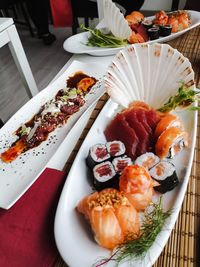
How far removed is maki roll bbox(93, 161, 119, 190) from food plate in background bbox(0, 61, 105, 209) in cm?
19

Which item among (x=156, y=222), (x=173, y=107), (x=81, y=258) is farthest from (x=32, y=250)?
(x=173, y=107)

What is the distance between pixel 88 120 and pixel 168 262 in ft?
1.92

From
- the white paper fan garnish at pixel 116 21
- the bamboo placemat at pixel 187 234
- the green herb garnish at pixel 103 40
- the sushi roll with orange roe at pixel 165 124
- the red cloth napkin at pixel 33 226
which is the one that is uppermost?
the white paper fan garnish at pixel 116 21

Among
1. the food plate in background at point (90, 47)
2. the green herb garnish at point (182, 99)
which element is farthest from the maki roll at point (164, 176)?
the food plate in background at point (90, 47)

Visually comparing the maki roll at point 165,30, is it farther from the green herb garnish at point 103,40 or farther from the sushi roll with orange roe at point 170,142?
the sushi roll with orange roe at point 170,142

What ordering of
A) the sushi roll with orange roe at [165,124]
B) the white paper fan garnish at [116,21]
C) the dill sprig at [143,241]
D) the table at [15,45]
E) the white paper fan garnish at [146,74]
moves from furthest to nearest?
the table at [15,45], the white paper fan garnish at [116,21], the white paper fan garnish at [146,74], the sushi roll with orange roe at [165,124], the dill sprig at [143,241]

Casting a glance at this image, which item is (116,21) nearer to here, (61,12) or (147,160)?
(147,160)

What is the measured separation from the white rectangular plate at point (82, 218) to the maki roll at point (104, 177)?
0.13 feet

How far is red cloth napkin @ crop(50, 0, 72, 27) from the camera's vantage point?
2.38 metres

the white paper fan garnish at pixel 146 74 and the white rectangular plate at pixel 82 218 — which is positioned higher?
the white paper fan garnish at pixel 146 74

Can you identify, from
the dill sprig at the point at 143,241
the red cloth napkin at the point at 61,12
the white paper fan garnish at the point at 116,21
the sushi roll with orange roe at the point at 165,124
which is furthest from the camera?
the red cloth napkin at the point at 61,12

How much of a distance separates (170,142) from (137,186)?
194 mm

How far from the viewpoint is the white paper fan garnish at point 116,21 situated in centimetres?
129

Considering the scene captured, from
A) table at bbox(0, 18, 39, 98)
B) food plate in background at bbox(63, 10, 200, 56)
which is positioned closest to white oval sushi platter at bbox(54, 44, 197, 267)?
food plate in background at bbox(63, 10, 200, 56)
